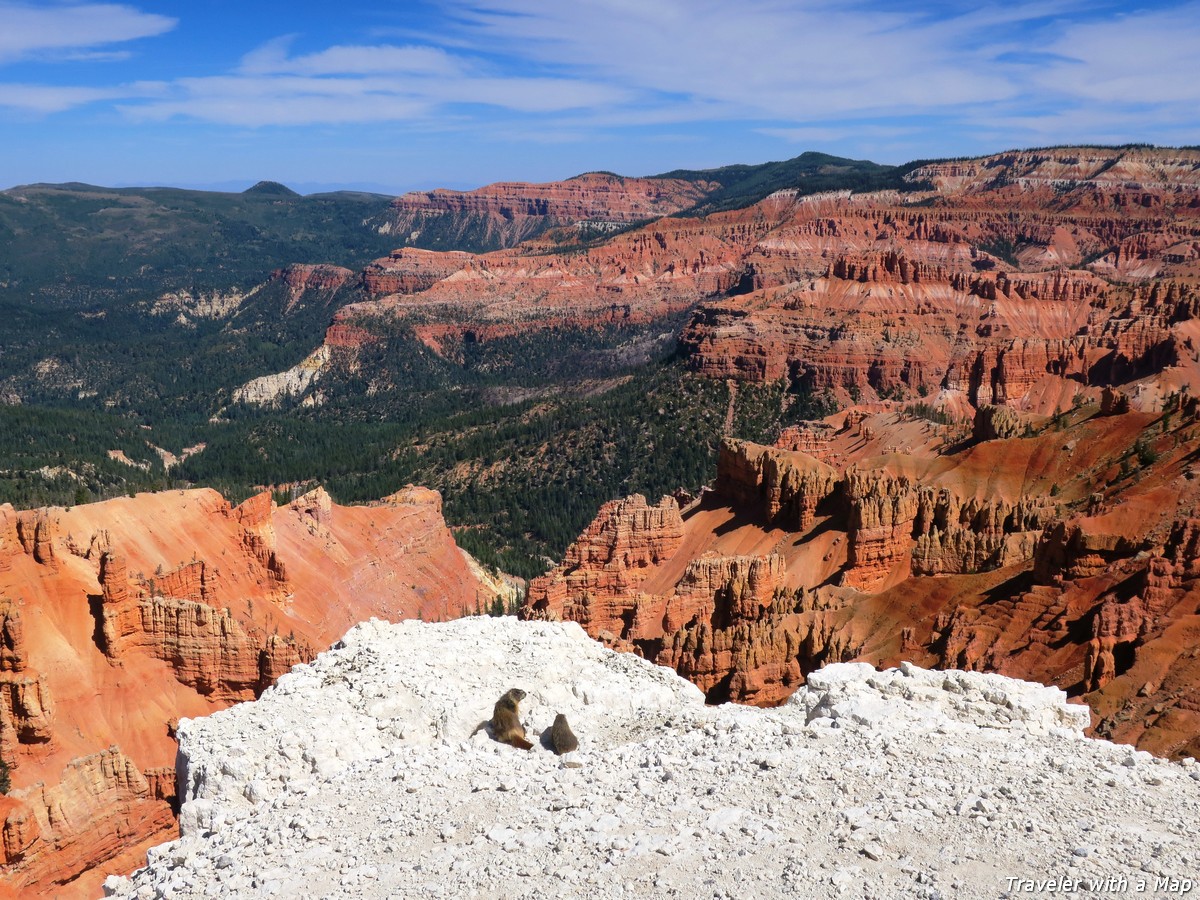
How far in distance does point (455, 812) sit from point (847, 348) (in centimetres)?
15392

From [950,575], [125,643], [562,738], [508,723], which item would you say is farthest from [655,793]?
[125,643]

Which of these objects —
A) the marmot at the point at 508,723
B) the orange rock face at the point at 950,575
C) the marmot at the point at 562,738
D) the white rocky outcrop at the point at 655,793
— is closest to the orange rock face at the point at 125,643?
the white rocky outcrop at the point at 655,793

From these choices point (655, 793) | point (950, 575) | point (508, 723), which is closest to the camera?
point (655, 793)

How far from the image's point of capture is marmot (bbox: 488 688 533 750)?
96.6 ft

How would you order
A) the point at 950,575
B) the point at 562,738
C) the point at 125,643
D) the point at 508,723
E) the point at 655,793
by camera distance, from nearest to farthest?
the point at 655,793 → the point at 562,738 → the point at 508,723 → the point at 125,643 → the point at 950,575

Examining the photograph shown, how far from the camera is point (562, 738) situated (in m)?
29.3

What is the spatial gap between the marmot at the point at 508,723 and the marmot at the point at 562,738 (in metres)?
0.67

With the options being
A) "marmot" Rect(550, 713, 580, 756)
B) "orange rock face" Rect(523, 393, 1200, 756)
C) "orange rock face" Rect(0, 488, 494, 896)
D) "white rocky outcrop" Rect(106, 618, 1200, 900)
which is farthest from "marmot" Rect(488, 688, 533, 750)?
"orange rock face" Rect(0, 488, 494, 896)

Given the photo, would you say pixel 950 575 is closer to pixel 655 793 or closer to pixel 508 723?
pixel 508 723

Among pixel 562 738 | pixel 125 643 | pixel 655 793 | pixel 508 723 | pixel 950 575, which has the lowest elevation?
pixel 125 643

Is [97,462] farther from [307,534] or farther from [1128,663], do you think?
[1128,663]

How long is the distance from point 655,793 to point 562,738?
15.2ft

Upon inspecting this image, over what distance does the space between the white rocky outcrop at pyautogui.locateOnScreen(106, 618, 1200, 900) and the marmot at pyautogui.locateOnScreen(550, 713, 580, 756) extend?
426 millimetres

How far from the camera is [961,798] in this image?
23.8 meters
